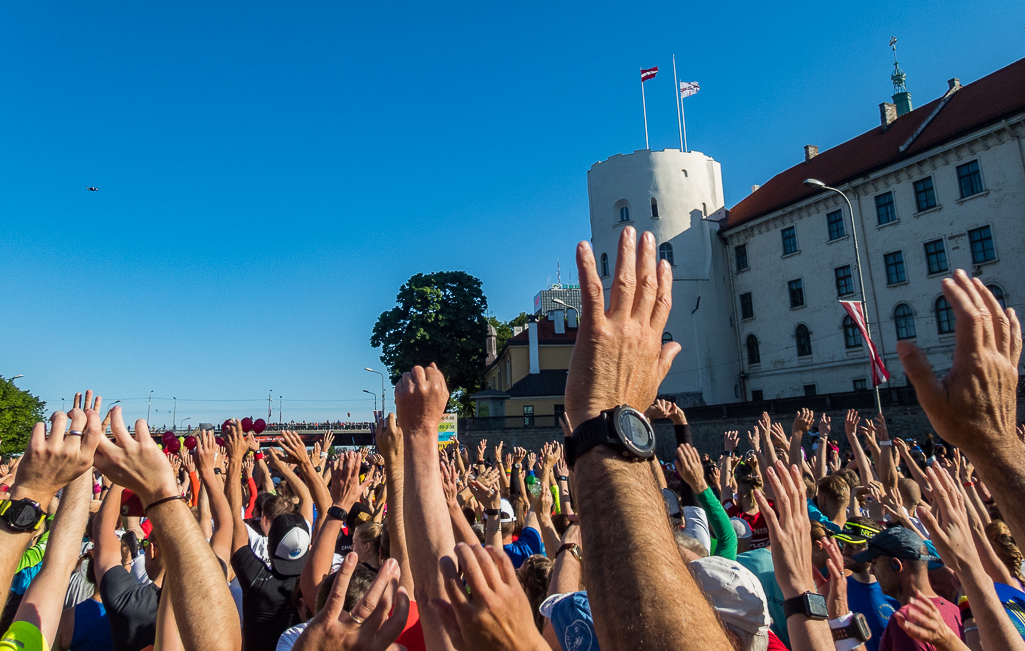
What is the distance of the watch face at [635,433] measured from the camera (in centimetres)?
158

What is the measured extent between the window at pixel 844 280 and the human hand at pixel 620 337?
38566mm

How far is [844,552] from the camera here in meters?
4.36

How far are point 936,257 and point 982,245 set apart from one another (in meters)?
2.01

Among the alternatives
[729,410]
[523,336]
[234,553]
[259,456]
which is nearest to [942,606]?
[234,553]

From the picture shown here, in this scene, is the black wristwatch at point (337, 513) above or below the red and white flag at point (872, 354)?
below

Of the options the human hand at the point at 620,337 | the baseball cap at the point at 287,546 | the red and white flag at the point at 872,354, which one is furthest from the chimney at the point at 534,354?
the human hand at the point at 620,337

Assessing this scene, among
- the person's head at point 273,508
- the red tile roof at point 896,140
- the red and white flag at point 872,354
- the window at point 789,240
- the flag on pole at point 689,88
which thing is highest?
the flag on pole at point 689,88

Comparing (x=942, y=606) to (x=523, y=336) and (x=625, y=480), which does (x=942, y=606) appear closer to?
(x=625, y=480)

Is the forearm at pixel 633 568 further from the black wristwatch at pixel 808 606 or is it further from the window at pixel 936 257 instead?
the window at pixel 936 257

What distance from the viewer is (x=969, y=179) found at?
103ft

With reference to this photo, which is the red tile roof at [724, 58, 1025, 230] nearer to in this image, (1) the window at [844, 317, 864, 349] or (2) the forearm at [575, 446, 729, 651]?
(1) the window at [844, 317, 864, 349]

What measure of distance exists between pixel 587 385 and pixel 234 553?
3.77 m

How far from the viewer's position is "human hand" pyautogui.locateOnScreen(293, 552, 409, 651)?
199 cm

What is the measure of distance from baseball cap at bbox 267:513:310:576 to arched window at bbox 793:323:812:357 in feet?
124
